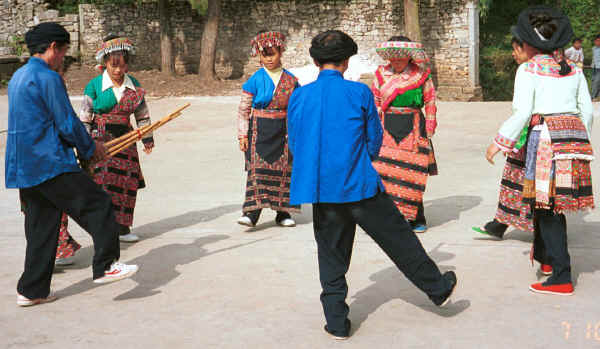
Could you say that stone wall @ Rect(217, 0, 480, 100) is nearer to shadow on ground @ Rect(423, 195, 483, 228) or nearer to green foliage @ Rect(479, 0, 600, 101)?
green foliage @ Rect(479, 0, 600, 101)

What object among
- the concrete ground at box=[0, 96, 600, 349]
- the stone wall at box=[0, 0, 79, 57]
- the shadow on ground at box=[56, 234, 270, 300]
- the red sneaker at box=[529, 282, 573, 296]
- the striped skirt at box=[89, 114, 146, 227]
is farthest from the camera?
the stone wall at box=[0, 0, 79, 57]

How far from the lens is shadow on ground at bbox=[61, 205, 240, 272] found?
5.68 metres

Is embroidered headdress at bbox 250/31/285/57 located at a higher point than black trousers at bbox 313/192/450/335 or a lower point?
higher

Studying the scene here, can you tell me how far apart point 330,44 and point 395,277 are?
1.81 meters

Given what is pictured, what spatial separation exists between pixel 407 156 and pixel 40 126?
312 centimetres

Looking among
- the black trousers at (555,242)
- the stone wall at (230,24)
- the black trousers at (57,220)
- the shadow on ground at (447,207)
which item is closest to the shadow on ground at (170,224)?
the black trousers at (57,220)

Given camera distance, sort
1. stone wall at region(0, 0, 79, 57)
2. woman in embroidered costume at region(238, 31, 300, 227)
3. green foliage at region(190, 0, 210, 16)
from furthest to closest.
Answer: stone wall at region(0, 0, 79, 57) → green foliage at region(190, 0, 210, 16) → woman in embroidered costume at region(238, 31, 300, 227)

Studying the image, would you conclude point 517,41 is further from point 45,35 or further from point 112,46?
point 112,46

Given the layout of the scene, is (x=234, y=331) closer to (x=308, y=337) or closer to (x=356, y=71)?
(x=308, y=337)

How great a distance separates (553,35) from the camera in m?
4.21

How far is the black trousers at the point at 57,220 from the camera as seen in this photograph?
4207 mm

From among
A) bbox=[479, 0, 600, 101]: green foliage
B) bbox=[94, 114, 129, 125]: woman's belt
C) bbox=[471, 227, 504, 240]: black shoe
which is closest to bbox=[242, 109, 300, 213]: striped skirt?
bbox=[94, 114, 129, 125]: woman's belt

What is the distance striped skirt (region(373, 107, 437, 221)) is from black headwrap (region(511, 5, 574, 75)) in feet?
6.03

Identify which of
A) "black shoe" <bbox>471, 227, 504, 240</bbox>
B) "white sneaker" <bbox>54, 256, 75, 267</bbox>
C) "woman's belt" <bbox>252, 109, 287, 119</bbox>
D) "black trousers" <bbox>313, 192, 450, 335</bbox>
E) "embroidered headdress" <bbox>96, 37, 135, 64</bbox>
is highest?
"embroidered headdress" <bbox>96, 37, 135, 64</bbox>
